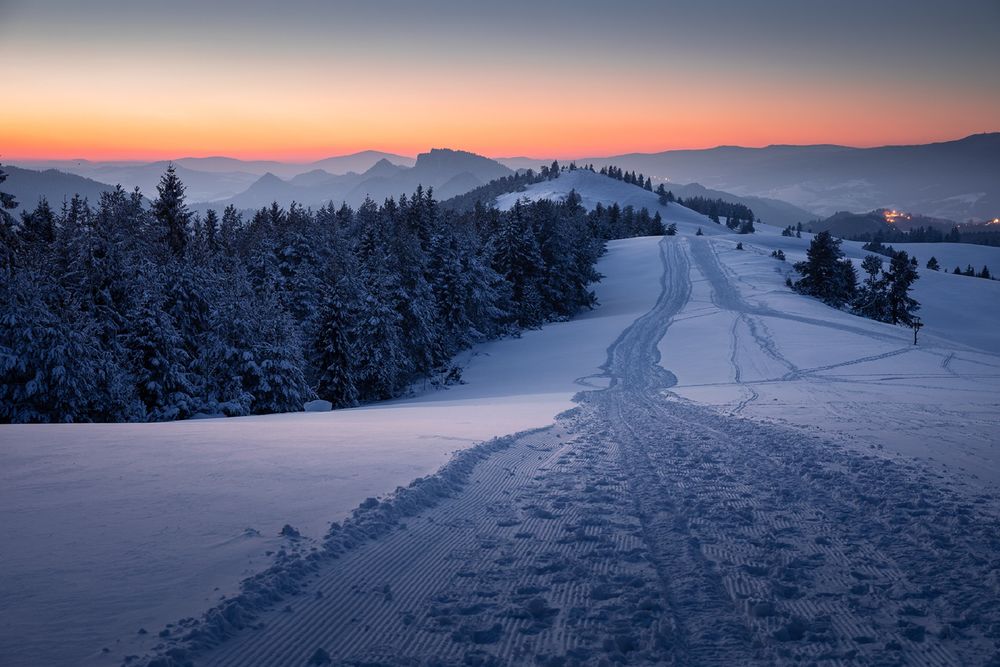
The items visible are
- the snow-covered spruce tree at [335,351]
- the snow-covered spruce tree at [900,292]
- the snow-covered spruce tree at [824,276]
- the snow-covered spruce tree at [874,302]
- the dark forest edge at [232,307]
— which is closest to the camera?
the dark forest edge at [232,307]

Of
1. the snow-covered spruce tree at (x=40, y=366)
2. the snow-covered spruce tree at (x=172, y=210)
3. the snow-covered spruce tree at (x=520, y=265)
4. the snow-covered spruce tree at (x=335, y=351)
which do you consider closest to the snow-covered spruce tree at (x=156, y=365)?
the snow-covered spruce tree at (x=40, y=366)

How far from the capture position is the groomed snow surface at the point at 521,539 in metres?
4.50

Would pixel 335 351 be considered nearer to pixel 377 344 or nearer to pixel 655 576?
pixel 377 344

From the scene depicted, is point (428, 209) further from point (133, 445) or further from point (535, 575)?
point (535, 575)

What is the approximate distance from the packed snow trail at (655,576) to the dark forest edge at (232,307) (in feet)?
56.8

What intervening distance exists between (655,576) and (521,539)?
5.30ft

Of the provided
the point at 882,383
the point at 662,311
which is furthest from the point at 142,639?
the point at 662,311

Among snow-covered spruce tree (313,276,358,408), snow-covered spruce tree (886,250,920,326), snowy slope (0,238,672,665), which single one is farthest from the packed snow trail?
snow-covered spruce tree (886,250,920,326)

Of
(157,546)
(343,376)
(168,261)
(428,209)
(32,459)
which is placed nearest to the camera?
(157,546)

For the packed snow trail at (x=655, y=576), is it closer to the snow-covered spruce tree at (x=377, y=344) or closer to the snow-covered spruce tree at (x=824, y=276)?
the snow-covered spruce tree at (x=377, y=344)

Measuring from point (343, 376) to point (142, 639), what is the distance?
1010 inches

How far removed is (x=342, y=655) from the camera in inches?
169

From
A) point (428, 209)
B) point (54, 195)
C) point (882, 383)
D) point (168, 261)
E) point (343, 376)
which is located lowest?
point (343, 376)

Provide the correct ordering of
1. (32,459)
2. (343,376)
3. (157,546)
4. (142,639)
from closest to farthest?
1. (142,639)
2. (157,546)
3. (32,459)
4. (343,376)
